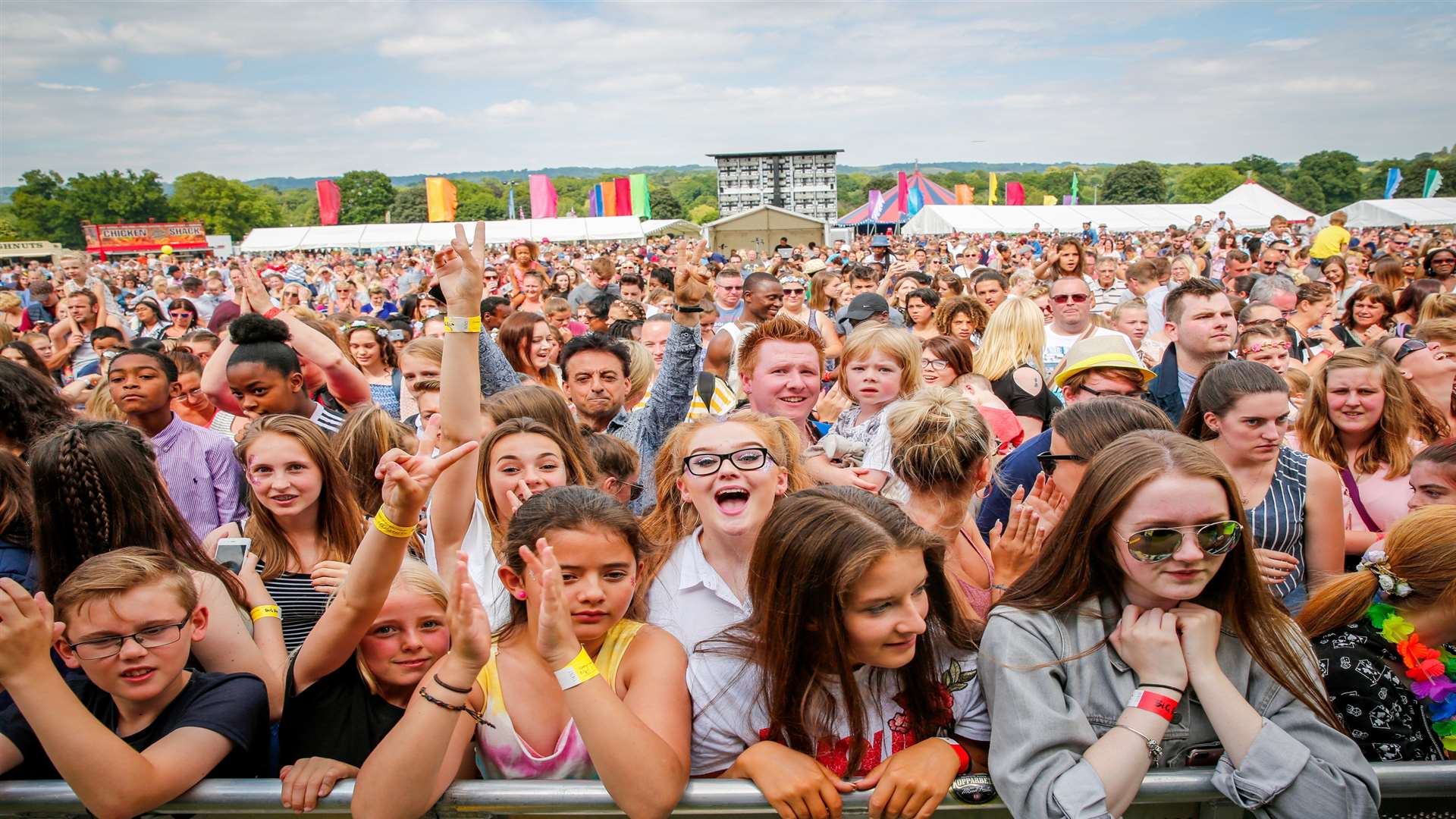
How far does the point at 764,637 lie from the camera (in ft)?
6.74

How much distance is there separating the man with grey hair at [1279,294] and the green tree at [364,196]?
4758 inches

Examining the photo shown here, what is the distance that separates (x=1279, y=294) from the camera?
702 centimetres

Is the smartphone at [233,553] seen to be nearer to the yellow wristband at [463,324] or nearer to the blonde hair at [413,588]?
the blonde hair at [413,588]

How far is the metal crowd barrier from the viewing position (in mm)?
1859

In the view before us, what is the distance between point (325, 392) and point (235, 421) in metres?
1.05

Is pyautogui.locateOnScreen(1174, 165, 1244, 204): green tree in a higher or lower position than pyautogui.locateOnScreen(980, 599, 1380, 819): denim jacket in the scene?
higher

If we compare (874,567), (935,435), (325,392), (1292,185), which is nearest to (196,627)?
(874,567)

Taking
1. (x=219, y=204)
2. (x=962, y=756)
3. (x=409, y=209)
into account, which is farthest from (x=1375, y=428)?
(x=409, y=209)

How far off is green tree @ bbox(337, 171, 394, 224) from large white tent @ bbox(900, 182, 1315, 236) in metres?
95.3

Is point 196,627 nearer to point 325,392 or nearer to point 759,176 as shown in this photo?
point 325,392

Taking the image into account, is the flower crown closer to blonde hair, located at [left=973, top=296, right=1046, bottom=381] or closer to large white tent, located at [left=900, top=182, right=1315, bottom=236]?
blonde hair, located at [left=973, top=296, right=1046, bottom=381]

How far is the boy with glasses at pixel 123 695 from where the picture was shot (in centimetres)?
183

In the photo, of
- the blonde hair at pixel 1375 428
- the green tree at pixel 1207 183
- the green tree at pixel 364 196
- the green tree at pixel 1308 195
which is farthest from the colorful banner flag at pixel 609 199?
the green tree at pixel 1207 183

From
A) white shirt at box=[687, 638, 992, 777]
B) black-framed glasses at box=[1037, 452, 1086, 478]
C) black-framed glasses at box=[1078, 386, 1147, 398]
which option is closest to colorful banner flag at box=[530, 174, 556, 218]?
black-framed glasses at box=[1078, 386, 1147, 398]
